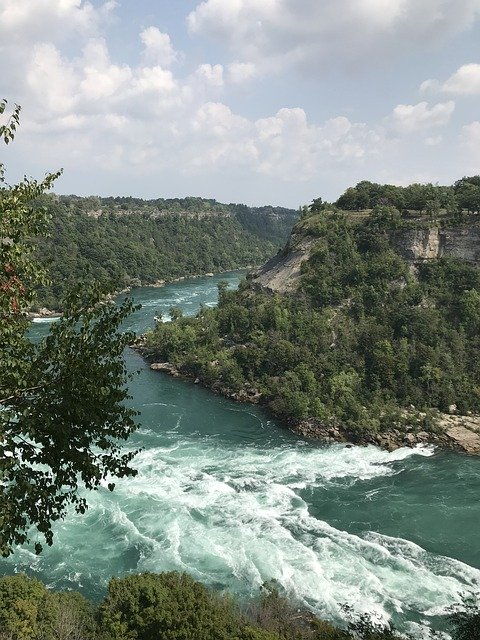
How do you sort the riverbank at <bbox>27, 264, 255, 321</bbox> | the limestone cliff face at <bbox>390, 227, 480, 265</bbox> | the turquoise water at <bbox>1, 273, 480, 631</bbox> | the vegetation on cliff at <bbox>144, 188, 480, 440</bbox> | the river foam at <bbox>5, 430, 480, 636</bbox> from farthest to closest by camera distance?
1. the riverbank at <bbox>27, 264, 255, 321</bbox>
2. the limestone cliff face at <bbox>390, 227, 480, 265</bbox>
3. the vegetation on cliff at <bbox>144, 188, 480, 440</bbox>
4. the turquoise water at <bbox>1, 273, 480, 631</bbox>
5. the river foam at <bbox>5, 430, 480, 636</bbox>

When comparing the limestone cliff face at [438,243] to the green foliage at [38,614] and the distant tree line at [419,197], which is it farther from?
the green foliage at [38,614]

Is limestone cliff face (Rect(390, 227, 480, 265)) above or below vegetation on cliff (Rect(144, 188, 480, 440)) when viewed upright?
→ above

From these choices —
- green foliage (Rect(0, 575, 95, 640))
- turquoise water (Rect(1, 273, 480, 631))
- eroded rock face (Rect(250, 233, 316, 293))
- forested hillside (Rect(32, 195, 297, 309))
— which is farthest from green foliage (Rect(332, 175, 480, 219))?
green foliage (Rect(0, 575, 95, 640))

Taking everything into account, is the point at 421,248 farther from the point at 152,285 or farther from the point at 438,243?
the point at 152,285

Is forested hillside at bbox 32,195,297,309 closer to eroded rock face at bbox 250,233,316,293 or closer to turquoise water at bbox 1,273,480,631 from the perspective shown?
eroded rock face at bbox 250,233,316,293

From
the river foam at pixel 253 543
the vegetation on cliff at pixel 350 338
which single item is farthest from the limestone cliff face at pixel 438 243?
the river foam at pixel 253 543
